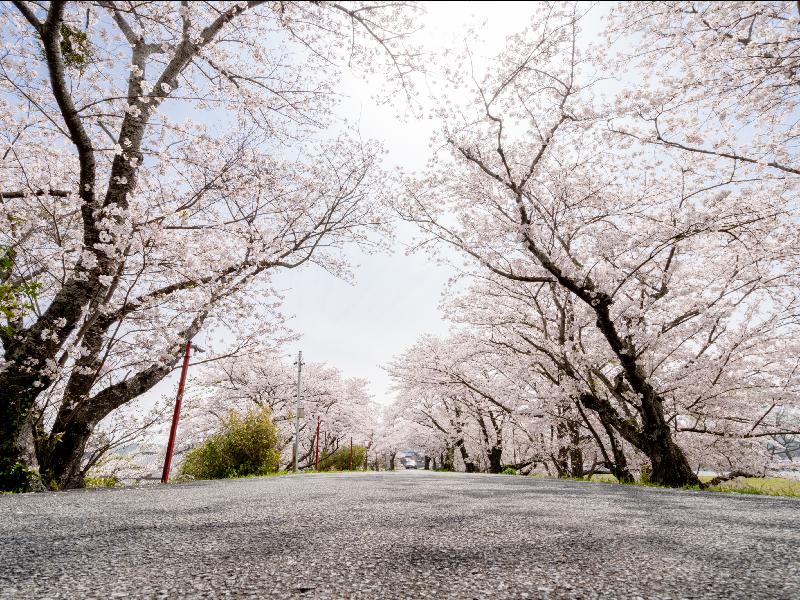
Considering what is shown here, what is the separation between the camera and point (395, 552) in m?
2.21

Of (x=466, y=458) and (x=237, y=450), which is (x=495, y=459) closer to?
(x=466, y=458)

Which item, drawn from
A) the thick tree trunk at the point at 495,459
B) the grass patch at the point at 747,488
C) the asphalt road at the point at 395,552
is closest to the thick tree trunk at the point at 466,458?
the thick tree trunk at the point at 495,459

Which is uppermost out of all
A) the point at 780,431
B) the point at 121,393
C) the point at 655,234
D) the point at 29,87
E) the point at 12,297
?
the point at 29,87

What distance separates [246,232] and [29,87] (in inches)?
165

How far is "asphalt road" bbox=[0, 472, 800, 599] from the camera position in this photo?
1.68 m

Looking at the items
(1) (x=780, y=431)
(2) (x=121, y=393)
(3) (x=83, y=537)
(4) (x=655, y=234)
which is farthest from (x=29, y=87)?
(1) (x=780, y=431)

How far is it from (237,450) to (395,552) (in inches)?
457

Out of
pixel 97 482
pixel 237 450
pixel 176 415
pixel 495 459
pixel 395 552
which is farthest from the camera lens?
pixel 495 459

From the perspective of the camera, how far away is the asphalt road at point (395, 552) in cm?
168

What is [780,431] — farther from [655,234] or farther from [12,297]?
[12,297]

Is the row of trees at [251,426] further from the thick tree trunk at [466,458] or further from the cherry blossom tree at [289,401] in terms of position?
the thick tree trunk at [466,458]

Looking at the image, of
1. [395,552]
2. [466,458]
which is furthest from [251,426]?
[466,458]

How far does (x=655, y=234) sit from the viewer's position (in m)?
8.77

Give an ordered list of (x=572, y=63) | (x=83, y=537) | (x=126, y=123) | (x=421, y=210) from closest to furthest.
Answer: (x=83, y=537) → (x=126, y=123) → (x=572, y=63) → (x=421, y=210)
